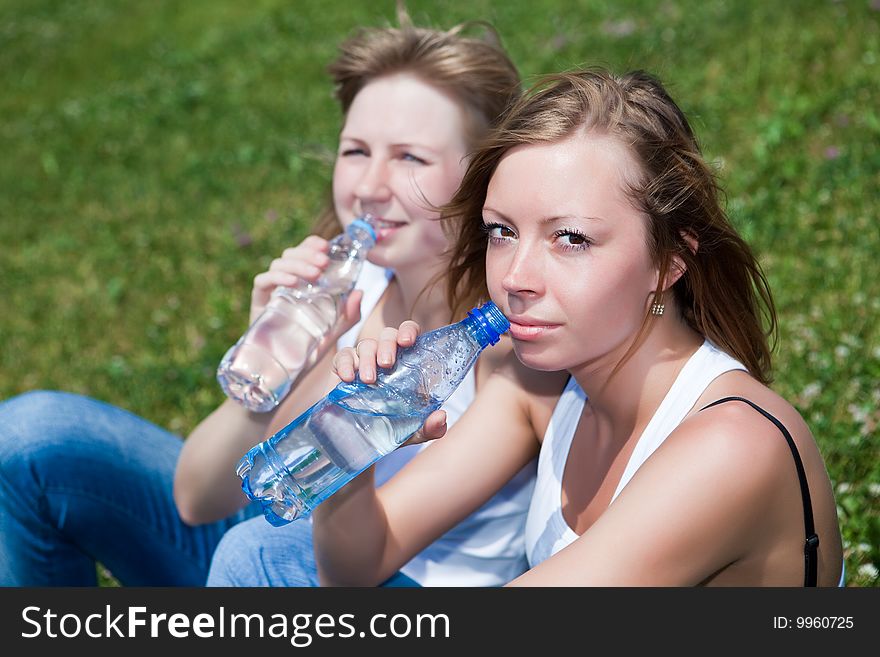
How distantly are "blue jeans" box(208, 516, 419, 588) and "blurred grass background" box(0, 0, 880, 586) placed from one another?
1.61m

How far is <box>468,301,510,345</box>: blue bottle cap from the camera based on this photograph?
2842 millimetres

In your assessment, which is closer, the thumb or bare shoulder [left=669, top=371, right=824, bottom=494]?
bare shoulder [left=669, top=371, right=824, bottom=494]

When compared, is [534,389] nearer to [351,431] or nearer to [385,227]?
[351,431]

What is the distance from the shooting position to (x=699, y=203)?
293 centimetres

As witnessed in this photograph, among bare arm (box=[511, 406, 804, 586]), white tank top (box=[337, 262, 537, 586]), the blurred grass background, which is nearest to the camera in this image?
bare arm (box=[511, 406, 804, 586])

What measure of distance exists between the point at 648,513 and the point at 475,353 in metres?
0.85

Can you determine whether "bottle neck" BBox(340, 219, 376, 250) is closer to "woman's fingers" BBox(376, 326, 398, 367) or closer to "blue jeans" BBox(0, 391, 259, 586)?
"woman's fingers" BBox(376, 326, 398, 367)

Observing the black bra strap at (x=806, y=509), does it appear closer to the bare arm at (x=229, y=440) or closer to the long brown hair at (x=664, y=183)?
the long brown hair at (x=664, y=183)

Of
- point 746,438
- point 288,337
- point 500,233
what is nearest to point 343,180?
point 288,337

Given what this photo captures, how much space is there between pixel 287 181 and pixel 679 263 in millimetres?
6567

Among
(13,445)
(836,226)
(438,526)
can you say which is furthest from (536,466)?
(836,226)

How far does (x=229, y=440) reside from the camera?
12.5ft

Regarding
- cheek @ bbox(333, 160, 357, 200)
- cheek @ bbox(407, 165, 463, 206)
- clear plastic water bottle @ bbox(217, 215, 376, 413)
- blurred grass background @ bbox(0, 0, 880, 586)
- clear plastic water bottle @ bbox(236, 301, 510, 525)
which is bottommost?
clear plastic water bottle @ bbox(236, 301, 510, 525)

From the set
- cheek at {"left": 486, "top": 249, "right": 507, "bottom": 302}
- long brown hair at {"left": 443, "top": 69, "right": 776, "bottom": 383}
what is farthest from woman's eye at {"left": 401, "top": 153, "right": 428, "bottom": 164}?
cheek at {"left": 486, "top": 249, "right": 507, "bottom": 302}
